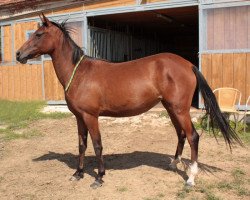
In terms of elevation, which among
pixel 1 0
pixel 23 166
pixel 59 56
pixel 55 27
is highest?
pixel 1 0

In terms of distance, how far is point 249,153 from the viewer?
5652mm

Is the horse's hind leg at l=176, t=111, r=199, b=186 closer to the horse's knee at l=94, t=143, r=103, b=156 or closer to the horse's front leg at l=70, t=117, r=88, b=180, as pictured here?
the horse's knee at l=94, t=143, r=103, b=156

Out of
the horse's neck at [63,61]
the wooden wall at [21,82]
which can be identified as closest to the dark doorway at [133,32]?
the wooden wall at [21,82]

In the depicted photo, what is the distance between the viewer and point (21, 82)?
11.5 metres

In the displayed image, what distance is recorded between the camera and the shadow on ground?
197 inches

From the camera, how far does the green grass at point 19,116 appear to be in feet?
25.4

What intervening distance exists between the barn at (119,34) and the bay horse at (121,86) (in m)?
1.53

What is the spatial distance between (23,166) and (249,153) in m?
3.82

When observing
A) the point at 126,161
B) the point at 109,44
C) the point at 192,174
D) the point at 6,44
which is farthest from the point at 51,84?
the point at 192,174

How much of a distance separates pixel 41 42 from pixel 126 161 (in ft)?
7.67

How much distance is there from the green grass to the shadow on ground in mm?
1932

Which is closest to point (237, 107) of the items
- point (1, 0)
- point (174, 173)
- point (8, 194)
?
point (174, 173)

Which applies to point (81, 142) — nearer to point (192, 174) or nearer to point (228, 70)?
point (192, 174)

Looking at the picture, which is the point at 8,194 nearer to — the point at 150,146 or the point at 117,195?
the point at 117,195
